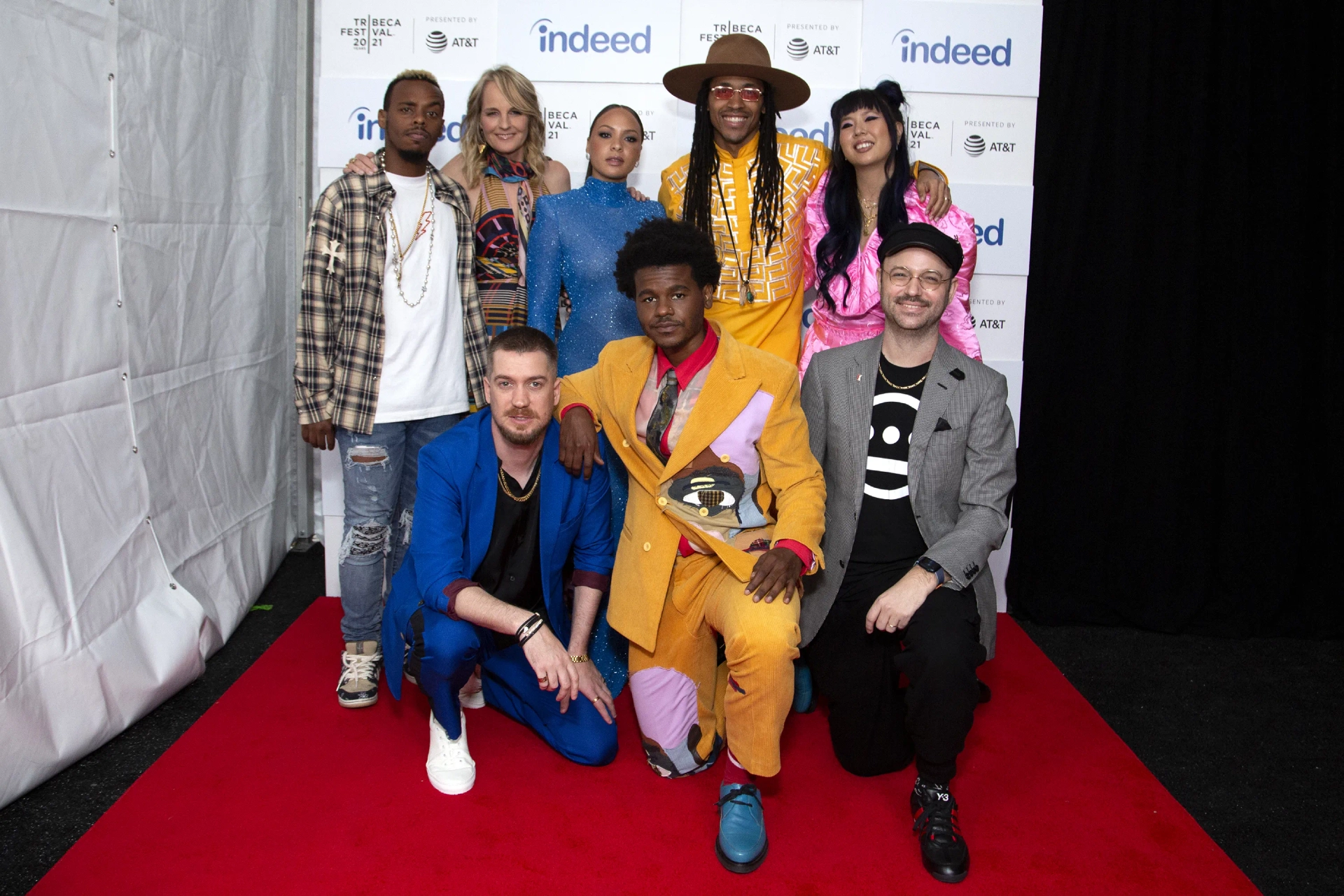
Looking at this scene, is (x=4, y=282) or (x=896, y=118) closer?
(x=4, y=282)

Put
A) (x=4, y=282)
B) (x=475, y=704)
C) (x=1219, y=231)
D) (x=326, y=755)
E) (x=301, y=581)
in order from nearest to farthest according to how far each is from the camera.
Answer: (x=4, y=282) → (x=326, y=755) → (x=475, y=704) → (x=1219, y=231) → (x=301, y=581)

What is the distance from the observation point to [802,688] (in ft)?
8.82

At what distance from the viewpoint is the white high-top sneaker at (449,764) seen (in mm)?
2193

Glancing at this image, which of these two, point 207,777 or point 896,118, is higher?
point 896,118

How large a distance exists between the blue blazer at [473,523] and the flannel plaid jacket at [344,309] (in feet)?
1.58

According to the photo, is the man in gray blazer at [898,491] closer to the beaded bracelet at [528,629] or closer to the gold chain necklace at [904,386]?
the gold chain necklace at [904,386]

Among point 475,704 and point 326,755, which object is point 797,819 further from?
point 326,755

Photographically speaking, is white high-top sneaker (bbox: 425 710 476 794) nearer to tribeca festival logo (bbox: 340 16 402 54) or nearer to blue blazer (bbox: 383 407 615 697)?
blue blazer (bbox: 383 407 615 697)

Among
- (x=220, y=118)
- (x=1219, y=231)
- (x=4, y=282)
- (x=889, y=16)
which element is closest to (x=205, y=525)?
(x=4, y=282)

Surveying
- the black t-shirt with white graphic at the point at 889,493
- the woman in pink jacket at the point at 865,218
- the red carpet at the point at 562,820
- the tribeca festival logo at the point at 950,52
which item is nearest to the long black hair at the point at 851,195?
the woman in pink jacket at the point at 865,218

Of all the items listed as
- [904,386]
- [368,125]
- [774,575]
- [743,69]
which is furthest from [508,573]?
[368,125]

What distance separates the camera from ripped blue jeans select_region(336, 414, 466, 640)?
8.80ft

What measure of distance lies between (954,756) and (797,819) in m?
0.39

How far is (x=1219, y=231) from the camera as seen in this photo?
11.1ft
